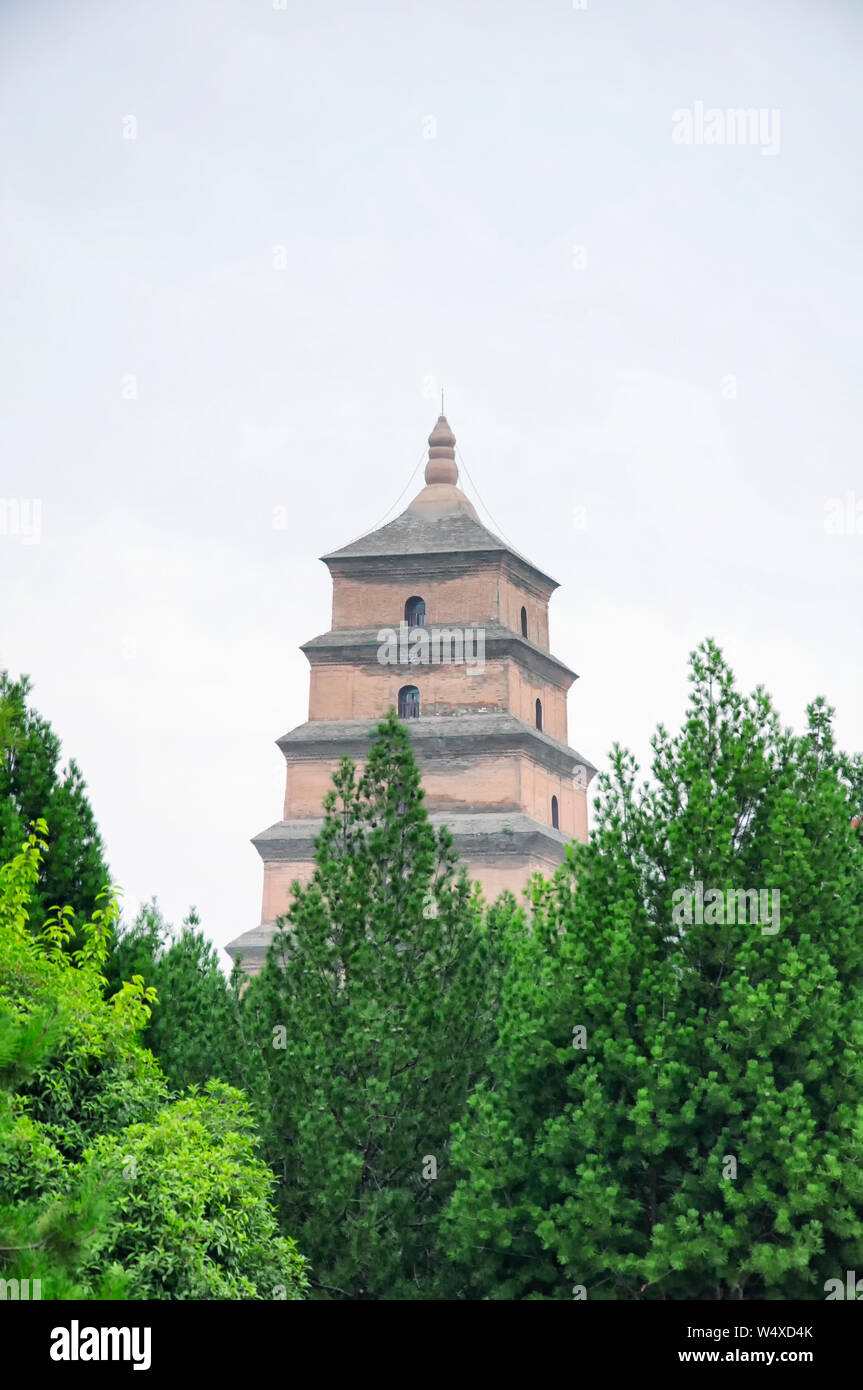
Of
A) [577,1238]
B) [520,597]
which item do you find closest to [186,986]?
[577,1238]

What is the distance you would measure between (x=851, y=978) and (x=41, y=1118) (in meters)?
8.72

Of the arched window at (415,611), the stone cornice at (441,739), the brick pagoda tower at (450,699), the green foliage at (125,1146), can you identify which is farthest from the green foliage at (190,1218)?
the arched window at (415,611)

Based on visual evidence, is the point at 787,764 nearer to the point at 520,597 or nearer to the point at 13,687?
the point at 13,687

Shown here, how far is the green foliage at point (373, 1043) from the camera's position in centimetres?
2073

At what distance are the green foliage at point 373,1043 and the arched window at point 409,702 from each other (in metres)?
24.6

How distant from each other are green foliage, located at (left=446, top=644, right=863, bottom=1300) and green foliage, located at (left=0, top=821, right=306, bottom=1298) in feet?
9.11

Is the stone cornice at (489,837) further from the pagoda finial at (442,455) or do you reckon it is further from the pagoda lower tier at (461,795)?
the pagoda finial at (442,455)

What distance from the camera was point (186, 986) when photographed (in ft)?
86.9

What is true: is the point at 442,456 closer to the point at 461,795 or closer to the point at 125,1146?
the point at 461,795

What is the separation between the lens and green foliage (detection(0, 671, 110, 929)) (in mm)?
21062

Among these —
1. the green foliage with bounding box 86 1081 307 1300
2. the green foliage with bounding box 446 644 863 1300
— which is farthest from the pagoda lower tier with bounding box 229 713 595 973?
the green foliage with bounding box 86 1081 307 1300

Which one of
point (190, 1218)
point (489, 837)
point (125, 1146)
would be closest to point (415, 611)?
point (489, 837)

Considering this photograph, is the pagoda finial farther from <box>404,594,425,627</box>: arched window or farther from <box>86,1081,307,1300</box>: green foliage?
<box>86,1081,307,1300</box>: green foliage
